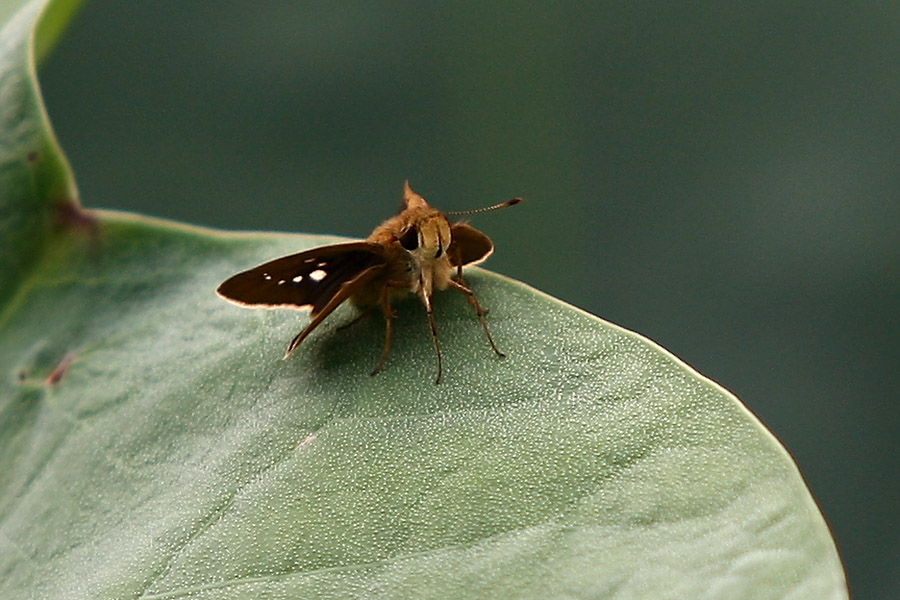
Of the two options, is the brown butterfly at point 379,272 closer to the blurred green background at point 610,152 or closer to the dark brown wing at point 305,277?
the dark brown wing at point 305,277

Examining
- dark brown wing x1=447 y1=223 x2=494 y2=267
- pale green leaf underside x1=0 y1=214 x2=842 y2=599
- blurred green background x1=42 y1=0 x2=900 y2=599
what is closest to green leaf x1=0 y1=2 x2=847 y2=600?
pale green leaf underside x1=0 y1=214 x2=842 y2=599

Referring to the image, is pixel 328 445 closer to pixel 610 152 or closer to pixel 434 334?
pixel 434 334

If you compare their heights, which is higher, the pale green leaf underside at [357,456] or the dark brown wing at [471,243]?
the dark brown wing at [471,243]

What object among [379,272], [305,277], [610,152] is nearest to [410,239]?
[379,272]

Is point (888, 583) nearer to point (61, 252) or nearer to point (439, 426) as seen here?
point (439, 426)

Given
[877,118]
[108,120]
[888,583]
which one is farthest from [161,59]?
[888,583]

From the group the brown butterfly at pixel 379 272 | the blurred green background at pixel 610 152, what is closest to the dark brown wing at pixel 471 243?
the brown butterfly at pixel 379 272

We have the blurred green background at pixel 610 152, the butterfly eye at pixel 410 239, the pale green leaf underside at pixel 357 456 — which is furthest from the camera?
the blurred green background at pixel 610 152
